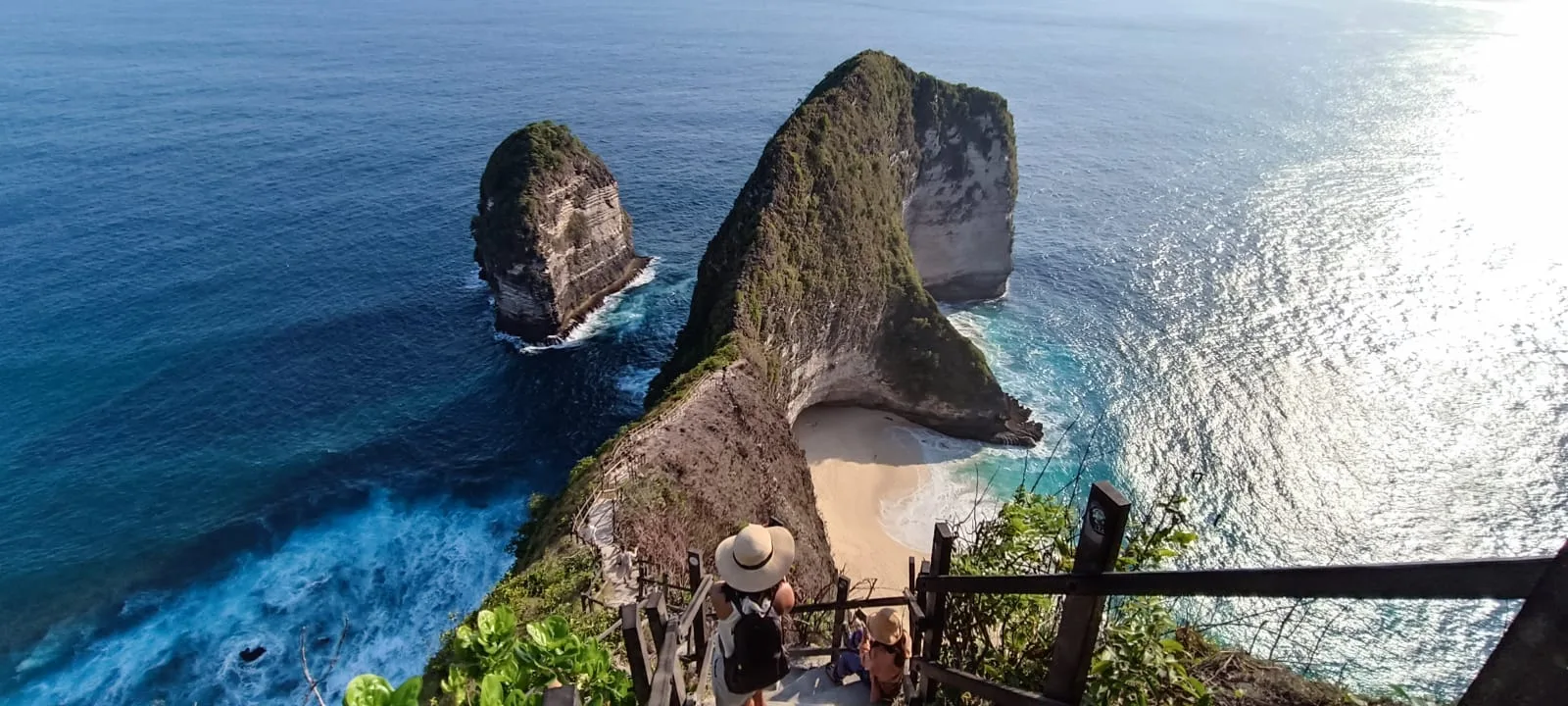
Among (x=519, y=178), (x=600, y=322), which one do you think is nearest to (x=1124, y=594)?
(x=519, y=178)

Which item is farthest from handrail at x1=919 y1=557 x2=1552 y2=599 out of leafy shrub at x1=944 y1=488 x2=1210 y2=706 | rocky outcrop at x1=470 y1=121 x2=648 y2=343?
rocky outcrop at x1=470 y1=121 x2=648 y2=343

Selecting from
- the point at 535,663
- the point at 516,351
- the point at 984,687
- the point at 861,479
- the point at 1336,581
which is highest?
the point at 1336,581

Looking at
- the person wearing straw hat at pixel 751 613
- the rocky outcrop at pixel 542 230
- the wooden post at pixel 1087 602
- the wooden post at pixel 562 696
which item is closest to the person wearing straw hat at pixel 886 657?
the person wearing straw hat at pixel 751 613

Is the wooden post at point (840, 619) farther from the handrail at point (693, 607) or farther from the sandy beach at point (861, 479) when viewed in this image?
the sandy beach at point (861, 479)

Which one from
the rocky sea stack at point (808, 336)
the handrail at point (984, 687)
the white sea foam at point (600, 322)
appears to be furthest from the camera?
the white sea foam at point (600, 322)

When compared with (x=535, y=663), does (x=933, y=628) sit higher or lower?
lower

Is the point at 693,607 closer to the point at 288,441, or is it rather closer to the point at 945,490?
the point at 945,490

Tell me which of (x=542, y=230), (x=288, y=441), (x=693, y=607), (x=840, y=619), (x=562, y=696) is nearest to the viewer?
(x=562, y=696)
